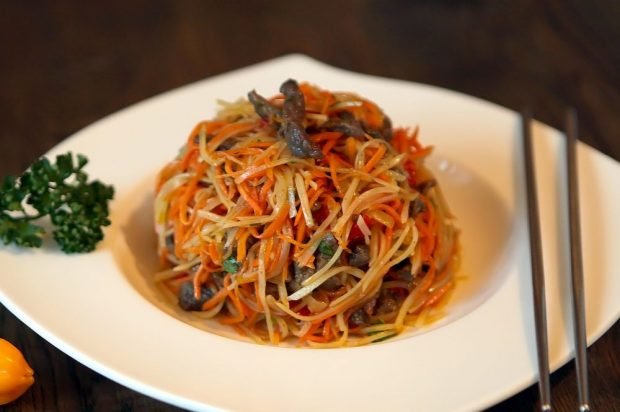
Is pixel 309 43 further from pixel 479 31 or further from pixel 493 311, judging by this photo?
pixel 493 311

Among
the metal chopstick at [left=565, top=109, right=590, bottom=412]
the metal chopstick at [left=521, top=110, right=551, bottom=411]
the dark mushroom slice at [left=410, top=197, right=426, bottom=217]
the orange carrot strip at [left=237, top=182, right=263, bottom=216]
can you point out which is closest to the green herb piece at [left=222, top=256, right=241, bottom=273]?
the orange carrot strip at [left=237, top=182, right=263, bottom=216]

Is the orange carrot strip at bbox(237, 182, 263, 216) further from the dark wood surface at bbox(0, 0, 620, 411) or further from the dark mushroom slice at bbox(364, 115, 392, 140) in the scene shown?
the dark wood surface at bbox(0, 0, 620, 411)

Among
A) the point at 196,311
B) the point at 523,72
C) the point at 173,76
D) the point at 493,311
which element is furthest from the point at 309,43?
the point at 493,311

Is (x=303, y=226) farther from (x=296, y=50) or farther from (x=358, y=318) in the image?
(x=296, y=50)

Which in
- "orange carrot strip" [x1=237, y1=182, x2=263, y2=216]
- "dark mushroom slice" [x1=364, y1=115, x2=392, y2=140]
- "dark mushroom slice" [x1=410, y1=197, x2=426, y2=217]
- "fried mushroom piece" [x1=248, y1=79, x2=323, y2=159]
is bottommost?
"dark mushroom slice" [x1=410, y1=197, x2=426, y2=217]

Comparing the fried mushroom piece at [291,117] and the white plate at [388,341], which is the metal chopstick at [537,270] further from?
the fried mushroom piece at [291,117]

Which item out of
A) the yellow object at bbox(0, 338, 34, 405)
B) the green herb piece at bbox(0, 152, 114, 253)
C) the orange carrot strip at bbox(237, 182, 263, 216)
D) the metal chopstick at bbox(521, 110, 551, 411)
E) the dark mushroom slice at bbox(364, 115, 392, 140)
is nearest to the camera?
the metal chopstick at bbox(521, 110, 551, 411)
